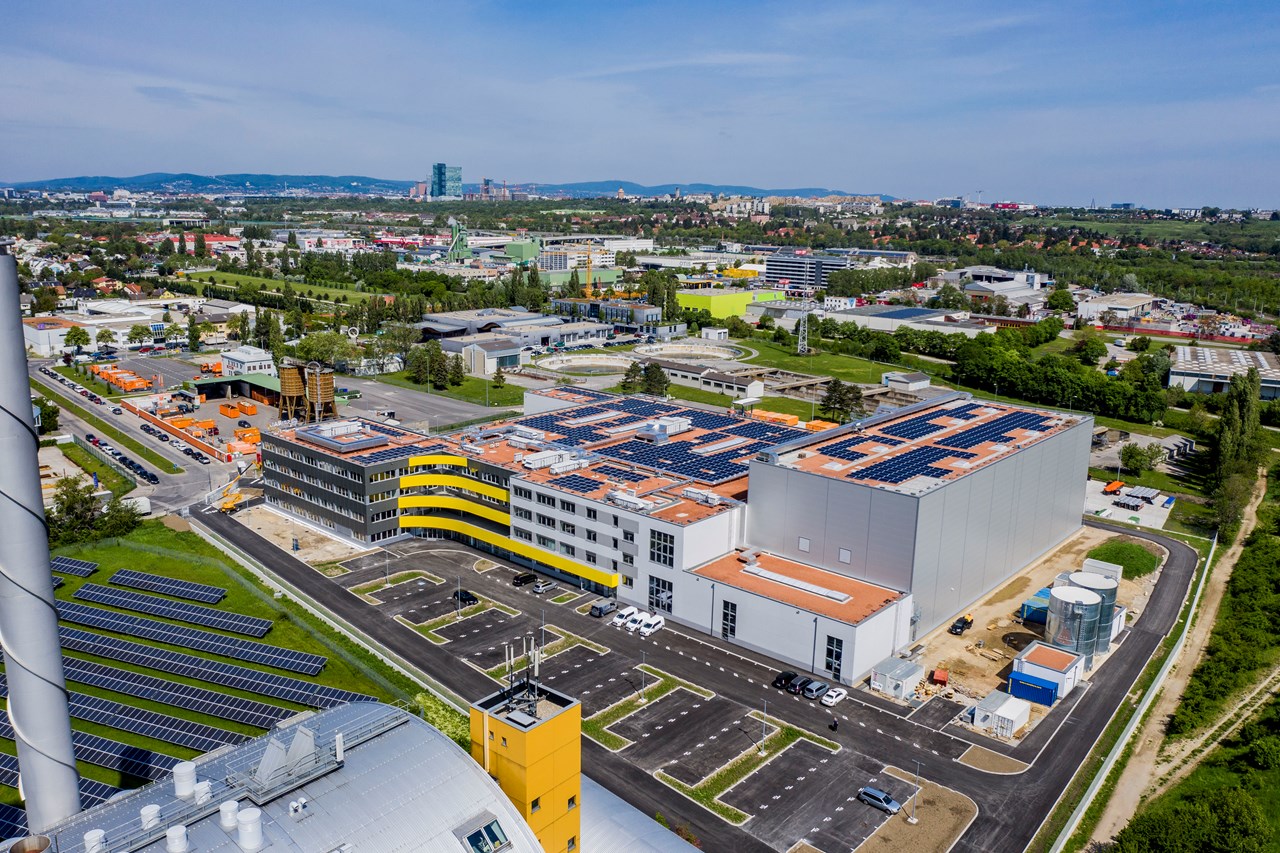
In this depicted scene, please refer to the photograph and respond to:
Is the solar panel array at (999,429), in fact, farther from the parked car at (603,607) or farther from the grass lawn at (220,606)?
the grass lawn at (220,606)

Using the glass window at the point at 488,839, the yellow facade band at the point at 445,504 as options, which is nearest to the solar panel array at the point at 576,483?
the yellow facade band at the point at 445,504

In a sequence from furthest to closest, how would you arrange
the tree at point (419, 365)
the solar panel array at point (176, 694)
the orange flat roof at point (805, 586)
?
the tree at point (419, 365), the orange flat roof at point (805, 586), the solar panel array at point (176, 694)

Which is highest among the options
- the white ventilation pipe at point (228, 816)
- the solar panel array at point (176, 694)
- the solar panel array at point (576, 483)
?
the white ventilation pipe at point (228, 816)

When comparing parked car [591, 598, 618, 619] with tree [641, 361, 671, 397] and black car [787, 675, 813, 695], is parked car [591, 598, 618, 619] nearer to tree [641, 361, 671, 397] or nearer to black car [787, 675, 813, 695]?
black car [787, 675, 813, 695]

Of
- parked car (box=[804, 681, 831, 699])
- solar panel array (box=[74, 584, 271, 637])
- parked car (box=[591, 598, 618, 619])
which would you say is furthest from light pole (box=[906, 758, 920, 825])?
solar panel array (box=[74, 584, 271, 637])

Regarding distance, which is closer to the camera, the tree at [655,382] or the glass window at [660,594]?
the glass window at [660,594]

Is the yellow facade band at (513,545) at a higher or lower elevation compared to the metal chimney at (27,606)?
lower

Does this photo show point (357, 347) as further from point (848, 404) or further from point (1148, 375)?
point (1148, 375)

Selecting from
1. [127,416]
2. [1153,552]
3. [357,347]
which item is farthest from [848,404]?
[127,416]

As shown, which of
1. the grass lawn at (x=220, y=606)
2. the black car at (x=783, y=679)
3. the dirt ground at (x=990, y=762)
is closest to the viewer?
the dirt ground at (x=990, y=762)
